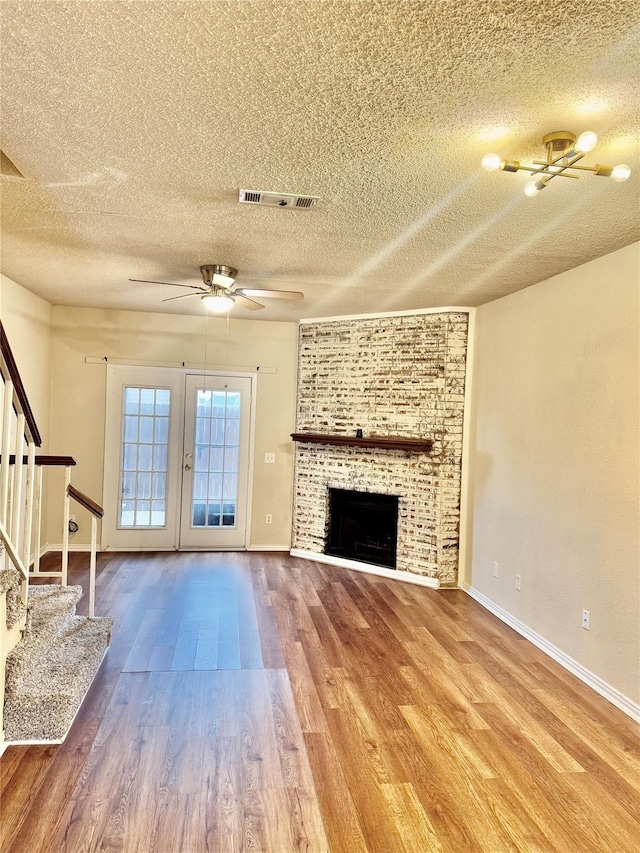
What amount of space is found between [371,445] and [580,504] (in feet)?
7.25

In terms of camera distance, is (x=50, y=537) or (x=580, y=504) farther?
(x=50, y=537)

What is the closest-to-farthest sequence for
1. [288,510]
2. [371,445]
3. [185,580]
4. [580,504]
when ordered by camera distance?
[580,504] < [185,580] < [371,445] < [288,510]

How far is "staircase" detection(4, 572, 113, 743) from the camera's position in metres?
2.43

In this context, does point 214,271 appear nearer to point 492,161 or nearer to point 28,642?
point 492,161

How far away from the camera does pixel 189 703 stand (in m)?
2.79

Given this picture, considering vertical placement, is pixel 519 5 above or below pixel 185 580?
above

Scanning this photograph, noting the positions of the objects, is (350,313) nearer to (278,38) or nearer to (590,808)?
(278,38)

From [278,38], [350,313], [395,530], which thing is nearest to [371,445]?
[395,530]

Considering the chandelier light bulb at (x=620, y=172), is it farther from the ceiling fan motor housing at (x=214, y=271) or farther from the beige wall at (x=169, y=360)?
the beige wall at (x=169, y=360)

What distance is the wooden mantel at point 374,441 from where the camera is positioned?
495 cm

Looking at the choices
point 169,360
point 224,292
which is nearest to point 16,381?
point 224,292

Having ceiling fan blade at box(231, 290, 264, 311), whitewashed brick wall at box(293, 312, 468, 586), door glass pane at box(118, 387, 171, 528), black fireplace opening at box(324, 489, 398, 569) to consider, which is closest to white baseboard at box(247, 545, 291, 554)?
whitewashed brick wall at box(293, 312, 468, 586)

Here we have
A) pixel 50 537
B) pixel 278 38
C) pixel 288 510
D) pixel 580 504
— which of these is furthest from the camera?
pixel 288 510

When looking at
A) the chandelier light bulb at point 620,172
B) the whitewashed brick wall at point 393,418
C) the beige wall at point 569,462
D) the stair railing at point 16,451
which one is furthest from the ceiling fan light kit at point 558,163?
the whitewashed brick wall at point 393,418
